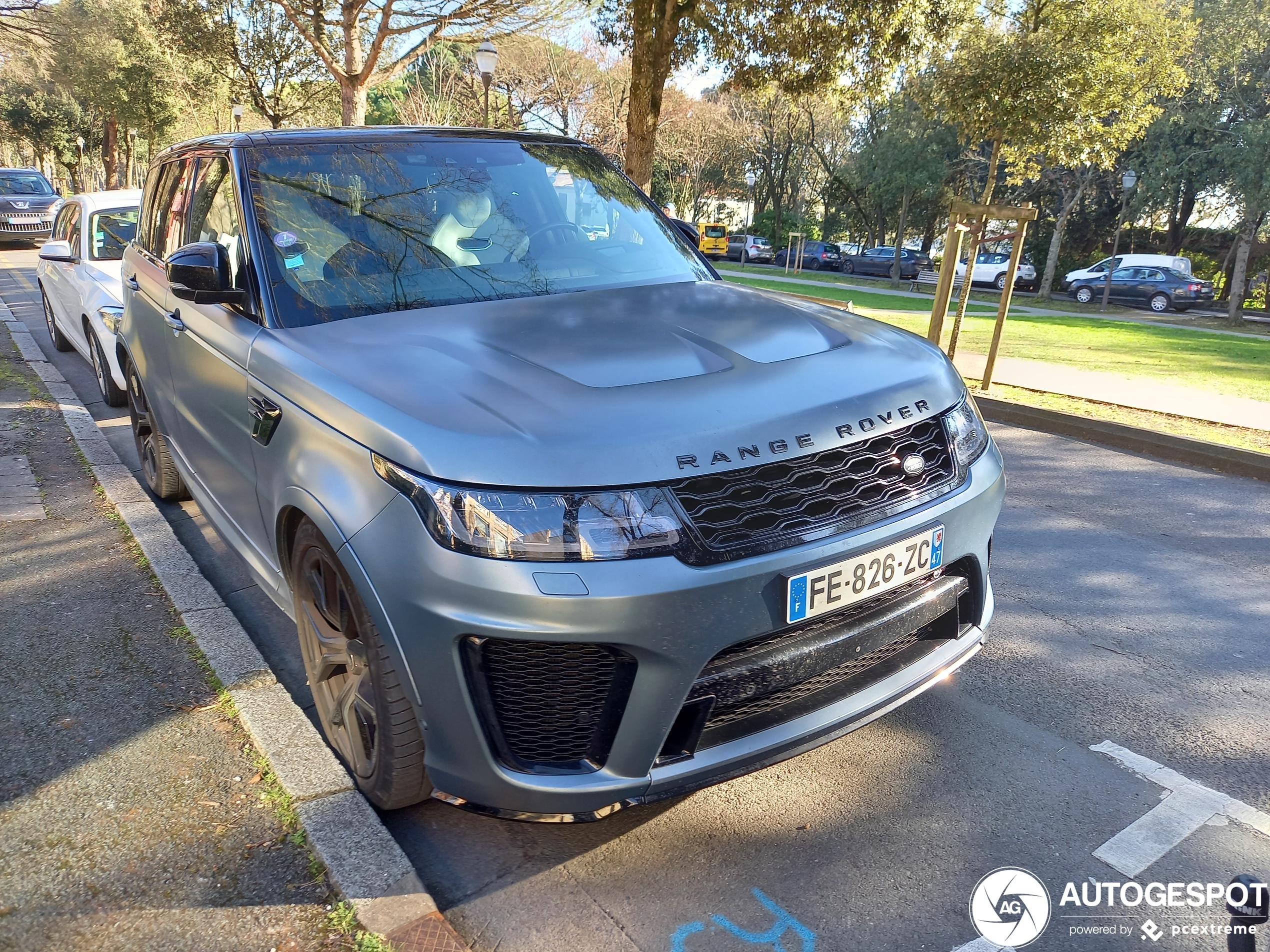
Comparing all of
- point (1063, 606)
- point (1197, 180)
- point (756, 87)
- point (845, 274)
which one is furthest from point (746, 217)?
point (1063, 606)

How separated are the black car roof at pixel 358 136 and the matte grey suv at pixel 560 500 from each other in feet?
0.43

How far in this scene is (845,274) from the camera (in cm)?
4106

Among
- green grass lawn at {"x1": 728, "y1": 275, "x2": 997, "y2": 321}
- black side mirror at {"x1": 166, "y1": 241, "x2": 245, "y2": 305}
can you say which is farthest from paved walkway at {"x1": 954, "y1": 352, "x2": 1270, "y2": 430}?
black side mirror at {"x1": 166, "y1": 241, "x2": 245, "y2": 305}

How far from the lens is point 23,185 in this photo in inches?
961

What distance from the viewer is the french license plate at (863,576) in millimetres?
2186

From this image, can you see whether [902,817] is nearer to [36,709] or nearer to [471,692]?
[471,692]

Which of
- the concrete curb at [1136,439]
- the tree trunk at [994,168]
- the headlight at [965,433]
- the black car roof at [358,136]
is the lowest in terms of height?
the concrete curb at [1136,439]

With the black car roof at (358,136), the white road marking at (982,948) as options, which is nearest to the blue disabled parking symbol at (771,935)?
the white road marking at (982,948)

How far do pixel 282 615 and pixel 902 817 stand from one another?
2666 millimetres

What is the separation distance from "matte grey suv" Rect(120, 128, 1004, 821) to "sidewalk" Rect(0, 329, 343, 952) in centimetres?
37

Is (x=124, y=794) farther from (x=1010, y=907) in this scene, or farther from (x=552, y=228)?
(x=1010, y=907)

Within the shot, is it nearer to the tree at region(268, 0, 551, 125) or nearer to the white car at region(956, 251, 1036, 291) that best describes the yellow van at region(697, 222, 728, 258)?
the white car at region(956, 251, 1036, 291)

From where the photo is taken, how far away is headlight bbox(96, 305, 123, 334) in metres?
6.48

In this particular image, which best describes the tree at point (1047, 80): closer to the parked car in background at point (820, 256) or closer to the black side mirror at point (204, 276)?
the black side mirror at point (204, 276)
